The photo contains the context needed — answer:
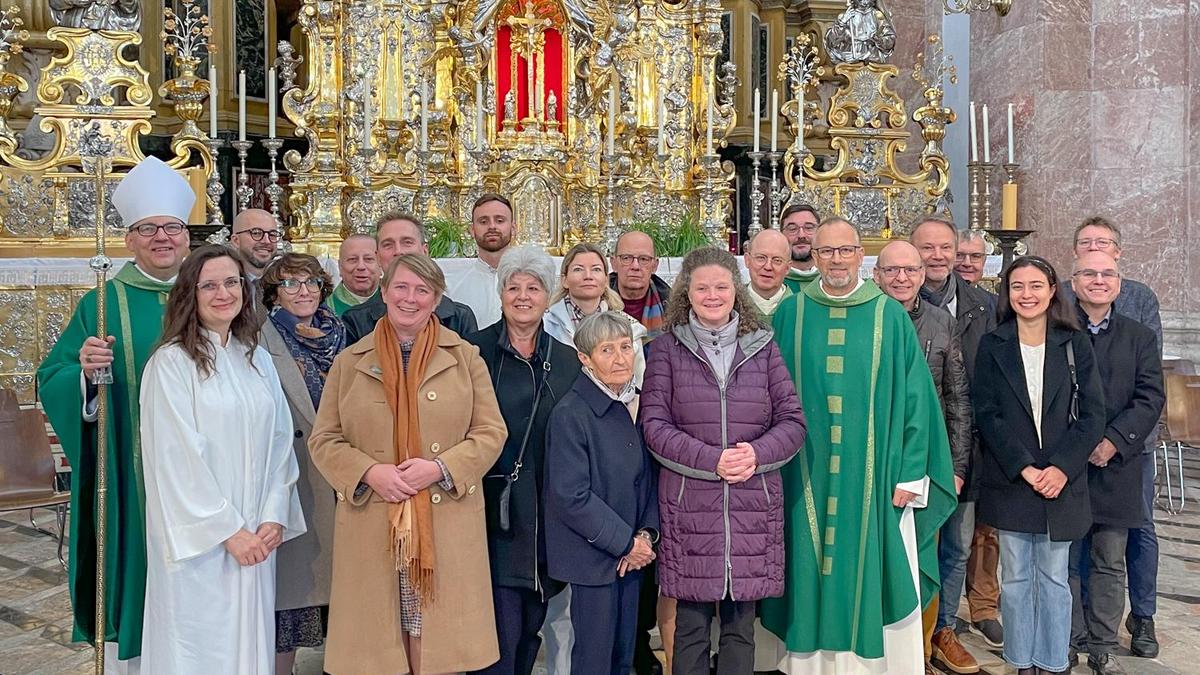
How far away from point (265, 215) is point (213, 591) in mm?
2115

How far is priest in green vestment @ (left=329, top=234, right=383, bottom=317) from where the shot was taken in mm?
4992

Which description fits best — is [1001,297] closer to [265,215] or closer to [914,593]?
[914,593]

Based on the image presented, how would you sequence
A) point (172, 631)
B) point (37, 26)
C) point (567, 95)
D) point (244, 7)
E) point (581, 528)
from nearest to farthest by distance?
point (172, 631), point (581, 528), point (567, 95), point (37, 26), point (244, 7)

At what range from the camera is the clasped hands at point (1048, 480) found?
423 cm

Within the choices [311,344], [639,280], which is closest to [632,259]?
[639,280]

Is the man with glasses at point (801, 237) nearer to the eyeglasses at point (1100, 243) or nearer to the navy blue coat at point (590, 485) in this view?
the eyeglasses at point (1100, 243)

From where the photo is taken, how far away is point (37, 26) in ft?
30.1

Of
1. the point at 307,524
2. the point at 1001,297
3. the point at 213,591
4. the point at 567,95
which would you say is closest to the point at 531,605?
the point at 307,524

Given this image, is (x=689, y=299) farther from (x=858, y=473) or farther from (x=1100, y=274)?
(x=1100, y=274)

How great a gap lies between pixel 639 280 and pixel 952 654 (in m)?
1.94

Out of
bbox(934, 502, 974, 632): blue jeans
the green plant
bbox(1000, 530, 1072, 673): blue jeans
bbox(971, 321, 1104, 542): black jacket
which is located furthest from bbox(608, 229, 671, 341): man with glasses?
the green plant

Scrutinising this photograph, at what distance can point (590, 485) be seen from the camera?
3.81 m

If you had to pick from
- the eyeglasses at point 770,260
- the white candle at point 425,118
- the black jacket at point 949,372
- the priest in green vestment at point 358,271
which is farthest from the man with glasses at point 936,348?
the white candle at point 425,118

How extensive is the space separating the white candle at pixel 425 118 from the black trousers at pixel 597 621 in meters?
4.18
